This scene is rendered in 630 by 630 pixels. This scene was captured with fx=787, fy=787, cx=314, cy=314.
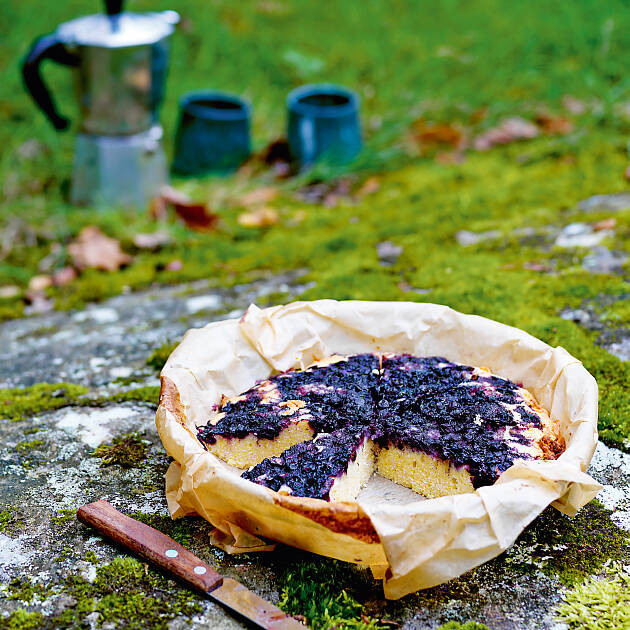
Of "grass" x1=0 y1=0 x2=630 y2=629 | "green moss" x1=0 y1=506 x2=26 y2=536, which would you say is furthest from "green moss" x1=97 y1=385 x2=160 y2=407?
"green moss" x1=0 y1=506 x2=26 y2=536

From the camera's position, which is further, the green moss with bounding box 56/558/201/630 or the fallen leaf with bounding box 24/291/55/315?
the fallen leaf with bounding box 24/291/55/315

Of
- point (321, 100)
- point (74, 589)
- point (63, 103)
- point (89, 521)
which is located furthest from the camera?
point (63, 103)

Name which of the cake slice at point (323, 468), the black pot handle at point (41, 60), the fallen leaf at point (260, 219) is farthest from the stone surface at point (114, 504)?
the black pot handle at point (41, 60)

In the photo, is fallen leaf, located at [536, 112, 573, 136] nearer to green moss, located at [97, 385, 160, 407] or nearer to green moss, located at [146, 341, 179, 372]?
green moss, located at [146, 341, 179, 372]

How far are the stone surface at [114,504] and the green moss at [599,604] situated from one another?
0.03m

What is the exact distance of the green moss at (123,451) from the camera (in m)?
2.25

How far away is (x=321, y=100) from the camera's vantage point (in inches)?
202

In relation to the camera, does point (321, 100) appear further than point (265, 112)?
No

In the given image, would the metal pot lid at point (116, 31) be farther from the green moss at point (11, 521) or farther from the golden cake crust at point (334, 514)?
the golden cake crust at point (334, 514)

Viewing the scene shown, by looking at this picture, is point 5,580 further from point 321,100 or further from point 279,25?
point 279,25

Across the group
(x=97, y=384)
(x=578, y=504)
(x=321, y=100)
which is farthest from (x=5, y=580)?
(x=321, y=100)

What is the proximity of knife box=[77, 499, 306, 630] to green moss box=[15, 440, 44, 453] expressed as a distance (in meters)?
0.44

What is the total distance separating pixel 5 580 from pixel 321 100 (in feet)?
12.9

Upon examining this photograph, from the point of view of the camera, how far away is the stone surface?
1756 mm
